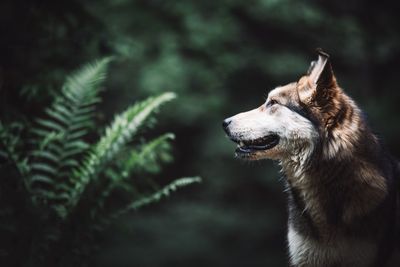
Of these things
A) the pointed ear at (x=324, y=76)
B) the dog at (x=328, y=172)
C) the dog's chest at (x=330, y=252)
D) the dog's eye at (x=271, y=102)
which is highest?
the pointed ear at (x=324, y=76)

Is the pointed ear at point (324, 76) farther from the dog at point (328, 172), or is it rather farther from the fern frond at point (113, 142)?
the fern frond at point (113, 142)

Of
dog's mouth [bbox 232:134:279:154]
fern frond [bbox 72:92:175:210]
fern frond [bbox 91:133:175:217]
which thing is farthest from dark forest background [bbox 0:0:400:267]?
dog's mouth [bbox 232:134:279:154]

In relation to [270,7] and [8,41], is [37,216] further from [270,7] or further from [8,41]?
[270,7]

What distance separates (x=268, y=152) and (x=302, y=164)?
25 cm

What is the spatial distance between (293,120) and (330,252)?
0.90 m

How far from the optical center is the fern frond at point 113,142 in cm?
462

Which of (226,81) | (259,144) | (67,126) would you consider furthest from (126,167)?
(226,81)

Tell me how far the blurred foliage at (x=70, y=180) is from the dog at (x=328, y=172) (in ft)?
4.17

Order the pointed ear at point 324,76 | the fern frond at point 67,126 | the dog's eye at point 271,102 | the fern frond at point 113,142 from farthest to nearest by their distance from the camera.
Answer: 1. the fern frond at point 67,126
2. the fern frond at point 113,142
3. the dog's eye at point 271,102
4. the pointed ear at point 324,76

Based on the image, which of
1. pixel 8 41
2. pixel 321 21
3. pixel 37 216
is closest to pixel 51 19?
pixel 8 41

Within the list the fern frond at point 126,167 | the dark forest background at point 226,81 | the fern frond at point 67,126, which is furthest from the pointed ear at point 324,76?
the dark forest background at point 226,81

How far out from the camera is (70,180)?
4750mm

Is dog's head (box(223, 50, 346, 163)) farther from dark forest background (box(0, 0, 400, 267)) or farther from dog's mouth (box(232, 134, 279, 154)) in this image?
dark forest background (box(0, 0, 400, 267))

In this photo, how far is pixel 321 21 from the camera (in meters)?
9.96
